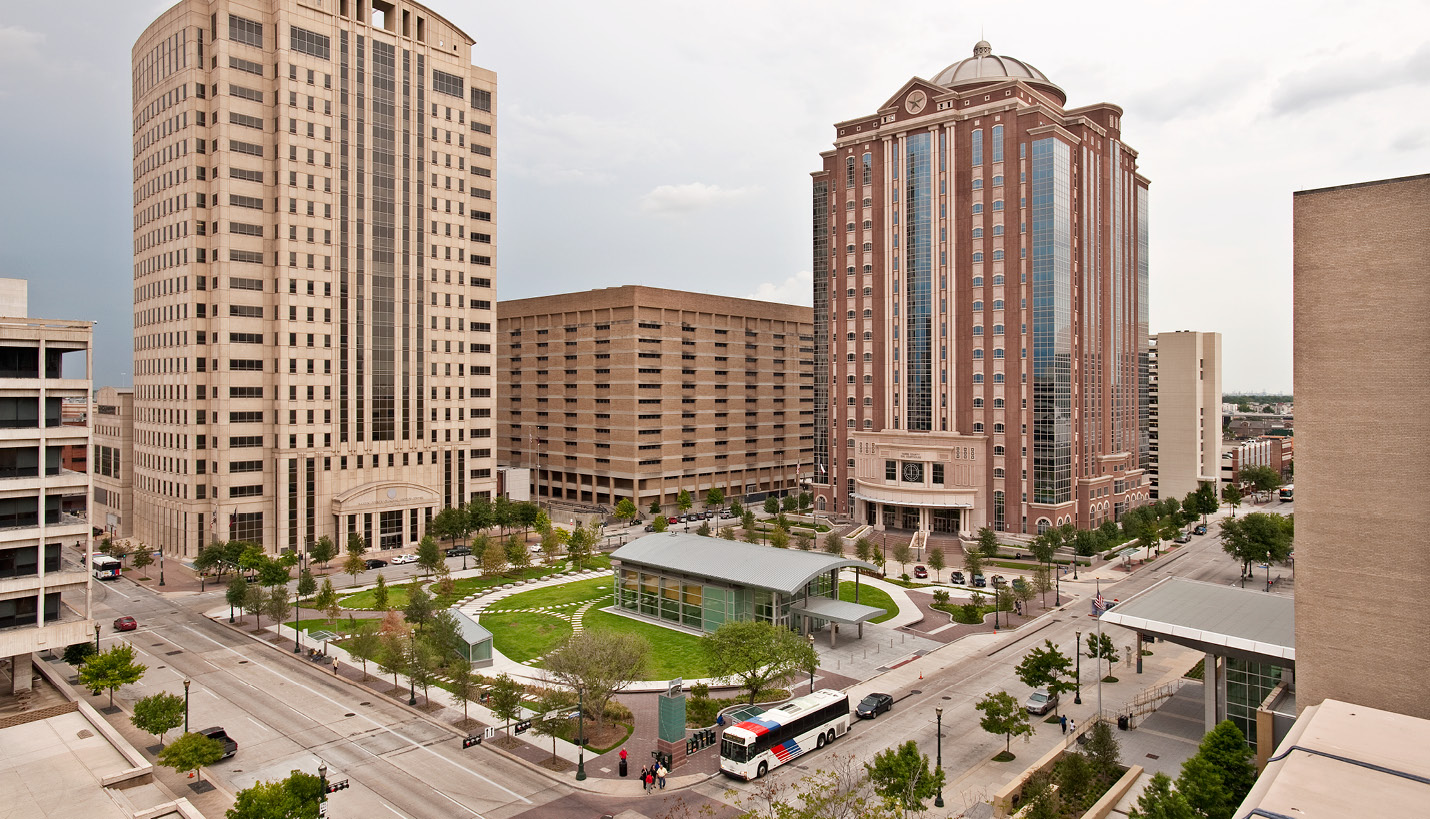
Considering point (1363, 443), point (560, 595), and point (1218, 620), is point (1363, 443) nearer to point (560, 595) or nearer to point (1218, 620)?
point (1218, 620)

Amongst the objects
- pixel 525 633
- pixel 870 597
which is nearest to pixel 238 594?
pixel 525 633

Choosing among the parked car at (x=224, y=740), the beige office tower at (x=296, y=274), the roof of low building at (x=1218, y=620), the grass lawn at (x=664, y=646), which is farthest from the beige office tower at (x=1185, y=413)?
the parked car at (x=224, y=740)

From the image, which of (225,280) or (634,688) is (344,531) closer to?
(225,280)

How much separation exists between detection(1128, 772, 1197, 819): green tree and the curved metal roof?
90.3 feet

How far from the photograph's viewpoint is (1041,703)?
4447 centimetres

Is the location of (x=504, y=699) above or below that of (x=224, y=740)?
above

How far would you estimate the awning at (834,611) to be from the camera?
55688 mm

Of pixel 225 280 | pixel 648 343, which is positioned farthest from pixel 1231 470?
pixel 225 280

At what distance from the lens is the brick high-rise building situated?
9819 centimetres

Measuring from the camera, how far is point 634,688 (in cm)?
4838

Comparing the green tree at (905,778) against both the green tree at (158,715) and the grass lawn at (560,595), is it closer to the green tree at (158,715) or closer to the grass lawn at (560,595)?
the green tree at (158,715)

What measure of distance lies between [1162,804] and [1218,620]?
1740cm

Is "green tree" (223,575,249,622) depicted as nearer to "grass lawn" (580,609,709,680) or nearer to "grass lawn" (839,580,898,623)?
"grass lawn" (580,609,709,680)

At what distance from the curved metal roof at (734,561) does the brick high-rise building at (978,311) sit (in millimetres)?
45836
